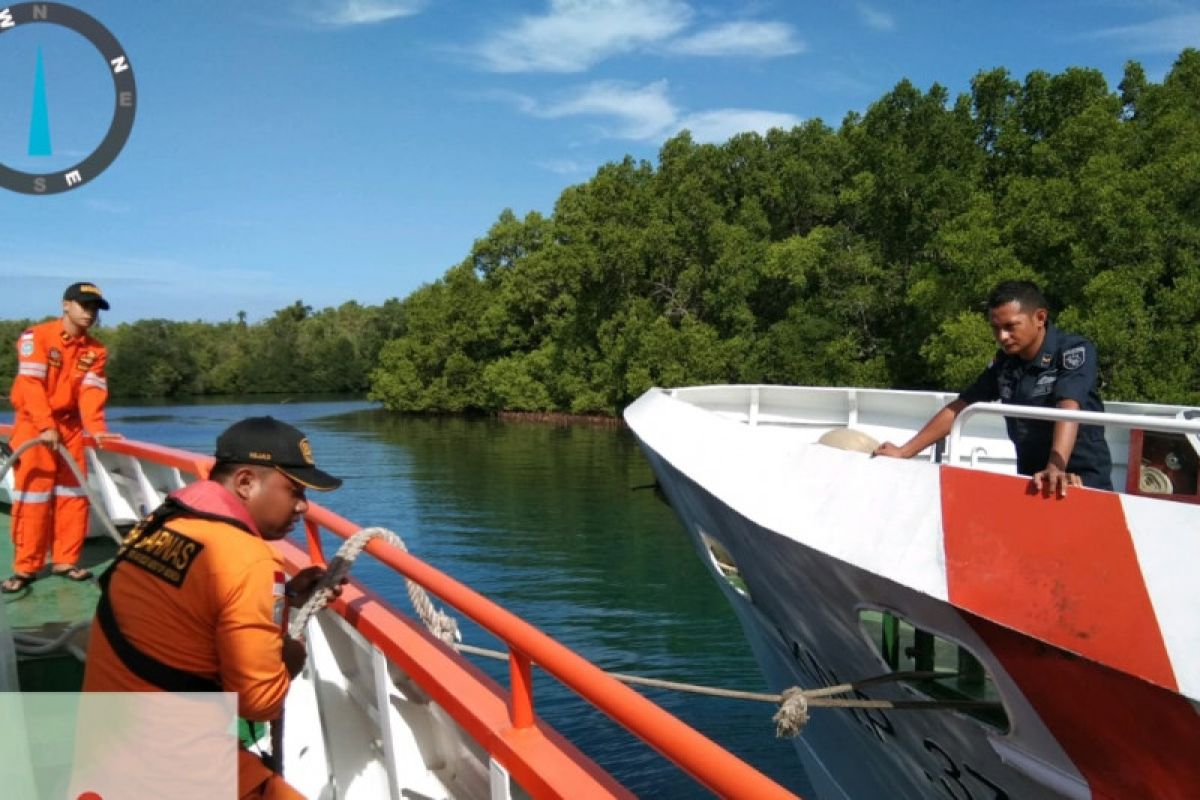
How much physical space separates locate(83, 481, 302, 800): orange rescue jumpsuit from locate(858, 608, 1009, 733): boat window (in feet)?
7.08

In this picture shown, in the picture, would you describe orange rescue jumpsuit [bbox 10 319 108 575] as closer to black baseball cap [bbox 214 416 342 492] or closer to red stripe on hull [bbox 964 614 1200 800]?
black baseball cap [bbox 214 416 342 492]

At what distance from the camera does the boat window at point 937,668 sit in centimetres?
337

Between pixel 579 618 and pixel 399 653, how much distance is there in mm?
9340

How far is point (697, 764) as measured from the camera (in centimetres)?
173

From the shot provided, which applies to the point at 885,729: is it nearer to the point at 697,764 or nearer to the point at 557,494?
the point at 697,764

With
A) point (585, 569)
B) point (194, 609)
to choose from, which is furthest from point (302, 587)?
point (585, 569)

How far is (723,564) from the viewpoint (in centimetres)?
561

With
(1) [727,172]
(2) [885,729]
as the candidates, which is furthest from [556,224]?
(2) [885,729]

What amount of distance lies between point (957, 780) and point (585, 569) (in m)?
11.7

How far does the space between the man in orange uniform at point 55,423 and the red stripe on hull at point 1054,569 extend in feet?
16.7

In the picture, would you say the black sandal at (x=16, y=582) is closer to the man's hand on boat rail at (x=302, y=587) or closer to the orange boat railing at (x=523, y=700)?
the orange boat railing at (x=523, y=700)

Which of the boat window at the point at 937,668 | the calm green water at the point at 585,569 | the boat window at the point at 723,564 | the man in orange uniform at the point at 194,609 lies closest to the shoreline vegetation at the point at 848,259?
the calm green water at the point at 585,569

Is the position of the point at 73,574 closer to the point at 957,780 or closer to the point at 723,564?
the point at 723,564

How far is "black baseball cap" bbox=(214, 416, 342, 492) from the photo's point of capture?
8.09 feet
